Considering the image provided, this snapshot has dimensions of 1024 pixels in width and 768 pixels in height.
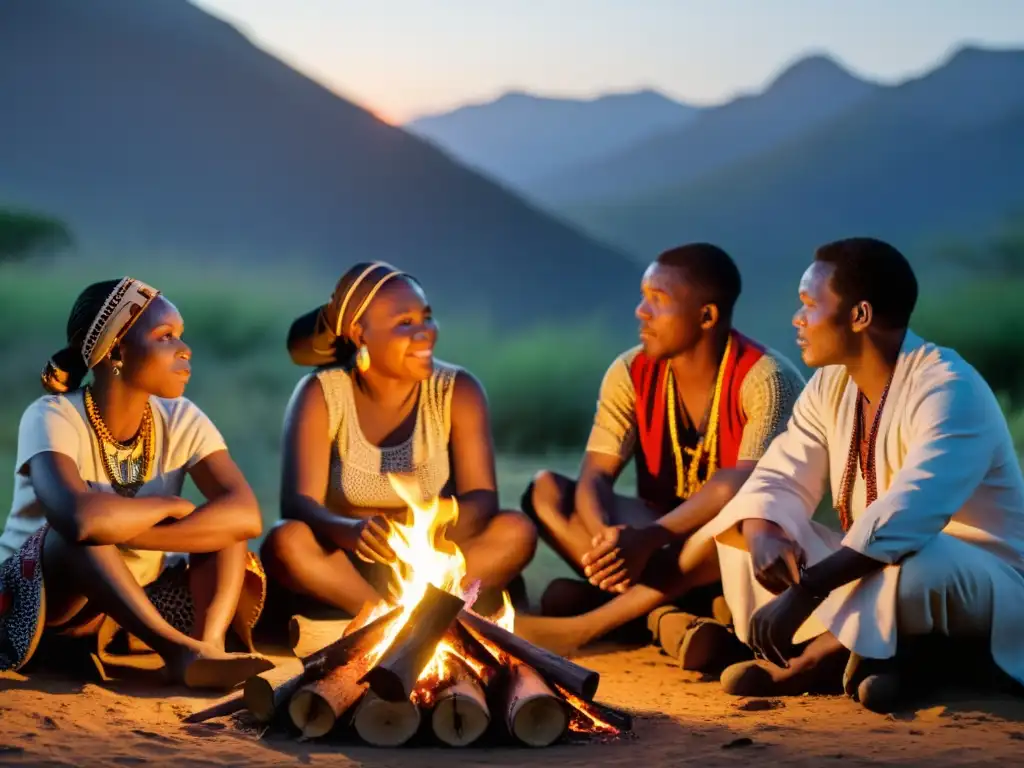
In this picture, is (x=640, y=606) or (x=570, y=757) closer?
(x=570, y=757)

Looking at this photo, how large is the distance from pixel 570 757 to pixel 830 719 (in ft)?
3.13

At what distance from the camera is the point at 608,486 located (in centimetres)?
644

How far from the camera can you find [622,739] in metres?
4.21

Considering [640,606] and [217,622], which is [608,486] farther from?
[217,622]

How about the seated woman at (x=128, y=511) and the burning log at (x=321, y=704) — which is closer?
the burning log at (x=321, y=704)

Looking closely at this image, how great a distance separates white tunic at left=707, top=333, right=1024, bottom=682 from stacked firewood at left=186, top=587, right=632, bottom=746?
972 mm

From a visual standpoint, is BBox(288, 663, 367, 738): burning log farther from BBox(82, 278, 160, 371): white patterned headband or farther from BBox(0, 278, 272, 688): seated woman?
BBox(82, 278, 160, 371): white patterned headband

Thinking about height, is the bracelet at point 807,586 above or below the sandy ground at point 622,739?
above

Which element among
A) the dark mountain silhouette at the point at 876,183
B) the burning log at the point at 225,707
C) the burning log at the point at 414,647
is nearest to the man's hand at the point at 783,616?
the burning log at the point at 414,647

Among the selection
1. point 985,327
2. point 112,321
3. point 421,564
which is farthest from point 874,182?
point 421,564

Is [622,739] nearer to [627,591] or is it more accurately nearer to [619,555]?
[619,555]

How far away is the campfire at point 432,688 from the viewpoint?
411 centimetres

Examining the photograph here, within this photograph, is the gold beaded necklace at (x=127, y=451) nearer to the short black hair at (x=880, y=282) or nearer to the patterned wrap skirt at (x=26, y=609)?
the patterned wrap skirt at (x=26, y=609)

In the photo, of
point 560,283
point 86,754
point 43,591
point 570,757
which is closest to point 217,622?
point 43,591
